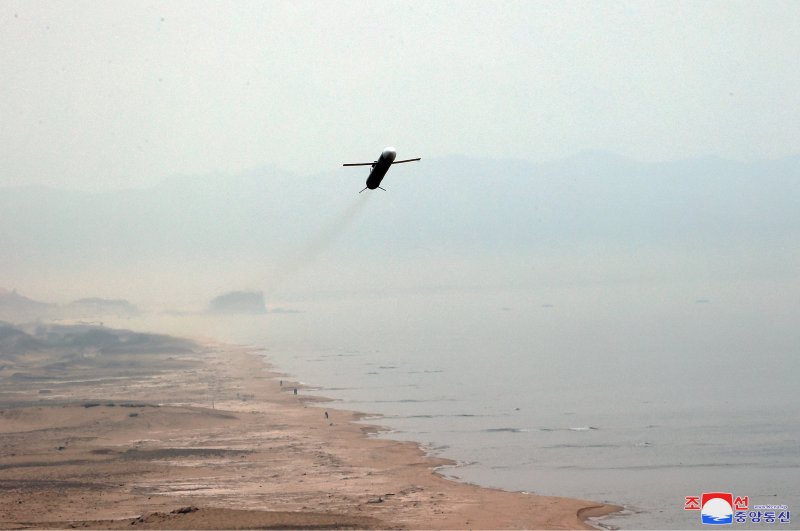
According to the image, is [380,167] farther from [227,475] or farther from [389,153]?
[227,475]

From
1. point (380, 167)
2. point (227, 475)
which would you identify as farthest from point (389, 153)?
point (227, 475)

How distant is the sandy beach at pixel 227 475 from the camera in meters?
60.4

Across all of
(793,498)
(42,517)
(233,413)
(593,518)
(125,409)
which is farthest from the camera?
(233,413)

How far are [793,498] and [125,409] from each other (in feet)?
228

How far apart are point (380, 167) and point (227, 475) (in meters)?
35.9

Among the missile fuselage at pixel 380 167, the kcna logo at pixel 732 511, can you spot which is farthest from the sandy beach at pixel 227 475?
the missile fuselage at pixel 380 167

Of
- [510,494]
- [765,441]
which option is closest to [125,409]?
[510,494]

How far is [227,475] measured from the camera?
249 ft

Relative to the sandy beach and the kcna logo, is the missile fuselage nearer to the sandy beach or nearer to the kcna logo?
the sandy beach

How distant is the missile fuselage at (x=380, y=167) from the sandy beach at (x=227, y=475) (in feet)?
69.1

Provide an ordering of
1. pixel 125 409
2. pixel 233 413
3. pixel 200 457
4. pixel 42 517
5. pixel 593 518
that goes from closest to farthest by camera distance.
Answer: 1. pixel 42 517
2. pixel 593 518
3. pixel 200 457
4. pixel 125 409
5. pixel 233 413

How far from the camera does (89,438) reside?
93.0 meters

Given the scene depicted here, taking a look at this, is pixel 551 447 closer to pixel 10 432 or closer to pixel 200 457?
pixel 200 457

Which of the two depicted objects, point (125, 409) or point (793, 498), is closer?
point (793, 498)
